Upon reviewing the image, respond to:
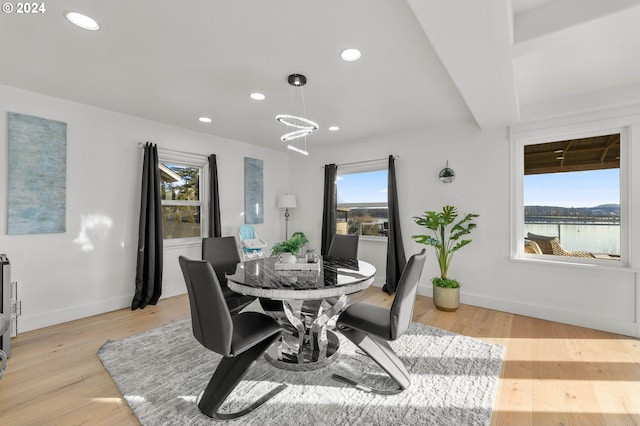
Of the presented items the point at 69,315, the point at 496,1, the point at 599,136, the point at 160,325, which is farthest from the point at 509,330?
the point at 69,315

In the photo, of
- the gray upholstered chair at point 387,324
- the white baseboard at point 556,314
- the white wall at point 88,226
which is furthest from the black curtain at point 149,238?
the white baseboard at point 556,314

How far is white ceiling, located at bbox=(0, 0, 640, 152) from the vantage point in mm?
1735

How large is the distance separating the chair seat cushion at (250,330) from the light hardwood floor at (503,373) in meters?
0.80

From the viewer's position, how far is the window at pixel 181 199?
13.9 feet

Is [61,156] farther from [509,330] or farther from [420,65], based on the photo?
[509,330]

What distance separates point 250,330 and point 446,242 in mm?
3116

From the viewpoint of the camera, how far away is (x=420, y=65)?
2398mm

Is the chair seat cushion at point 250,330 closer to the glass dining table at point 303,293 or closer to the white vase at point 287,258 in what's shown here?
the glass dining table at point 303,293

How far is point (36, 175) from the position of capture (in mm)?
3021

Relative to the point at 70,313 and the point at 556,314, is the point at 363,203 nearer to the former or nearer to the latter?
the point at 556,314

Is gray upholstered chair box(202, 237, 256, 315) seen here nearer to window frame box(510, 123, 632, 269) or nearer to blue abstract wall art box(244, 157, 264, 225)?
blue abstract wall art box(244, 157, 264, 225)

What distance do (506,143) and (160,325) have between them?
4.73 metres

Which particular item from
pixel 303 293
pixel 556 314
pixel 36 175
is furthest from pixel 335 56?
pixel 556 314

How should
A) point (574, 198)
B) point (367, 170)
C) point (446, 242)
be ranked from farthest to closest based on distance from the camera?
point (367, 170) < point (446, 242) < point (574, 198)
